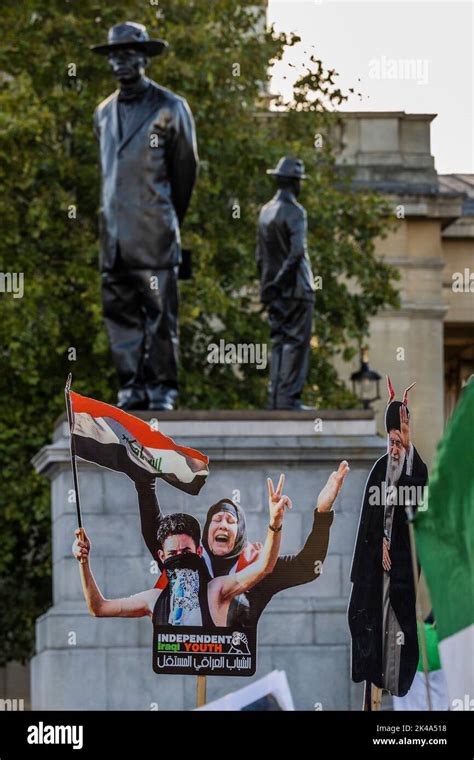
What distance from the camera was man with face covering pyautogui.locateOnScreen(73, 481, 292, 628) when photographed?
1731cm

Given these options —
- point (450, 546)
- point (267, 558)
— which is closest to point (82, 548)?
point (267, 558)

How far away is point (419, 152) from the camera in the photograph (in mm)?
43688

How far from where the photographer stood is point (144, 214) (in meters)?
18.3

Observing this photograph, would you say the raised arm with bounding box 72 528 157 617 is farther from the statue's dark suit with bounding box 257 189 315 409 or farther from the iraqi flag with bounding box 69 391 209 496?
the statue's dark suit with bounding box 257 189 315 409

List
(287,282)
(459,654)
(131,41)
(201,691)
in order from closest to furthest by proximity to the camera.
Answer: (459,654), (201,691), (131,41), (287,282)

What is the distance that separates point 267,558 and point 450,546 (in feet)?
24.4

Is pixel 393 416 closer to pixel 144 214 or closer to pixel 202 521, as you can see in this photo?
pixel 202 521

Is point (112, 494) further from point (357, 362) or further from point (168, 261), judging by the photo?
point (357, 362)

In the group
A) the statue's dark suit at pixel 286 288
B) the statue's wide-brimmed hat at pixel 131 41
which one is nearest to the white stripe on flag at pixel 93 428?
the statue's wide-brimmed hat at pixel 131 41

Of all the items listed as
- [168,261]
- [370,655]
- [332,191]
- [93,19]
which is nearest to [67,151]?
[93,19]

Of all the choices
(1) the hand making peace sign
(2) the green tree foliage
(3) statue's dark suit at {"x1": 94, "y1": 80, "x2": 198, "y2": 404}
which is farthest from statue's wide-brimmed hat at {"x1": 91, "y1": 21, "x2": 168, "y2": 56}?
(2) the green tree foliage

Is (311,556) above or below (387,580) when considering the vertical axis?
above

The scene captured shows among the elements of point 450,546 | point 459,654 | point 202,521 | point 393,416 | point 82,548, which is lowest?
point 459,654

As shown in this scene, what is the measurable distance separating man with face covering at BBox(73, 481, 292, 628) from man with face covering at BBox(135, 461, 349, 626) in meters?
0.05
